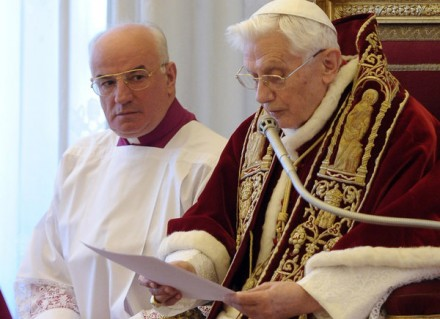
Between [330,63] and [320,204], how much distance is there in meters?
0.63

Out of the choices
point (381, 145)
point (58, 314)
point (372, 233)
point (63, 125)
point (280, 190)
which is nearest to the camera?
point (372, 233)

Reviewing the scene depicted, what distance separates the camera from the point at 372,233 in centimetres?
259

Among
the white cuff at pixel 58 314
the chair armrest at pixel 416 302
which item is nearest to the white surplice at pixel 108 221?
the white cuff at pixel 58 314

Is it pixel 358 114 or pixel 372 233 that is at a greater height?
pixel 358 114

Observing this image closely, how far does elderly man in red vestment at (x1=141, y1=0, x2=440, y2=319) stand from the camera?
2541 mm

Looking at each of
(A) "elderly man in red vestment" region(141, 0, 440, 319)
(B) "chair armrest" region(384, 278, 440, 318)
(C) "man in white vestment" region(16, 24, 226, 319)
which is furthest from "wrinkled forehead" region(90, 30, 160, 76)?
(B) "chair armrest" region(384, 278, 440, 318)

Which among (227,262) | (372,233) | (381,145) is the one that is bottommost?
(227,262)

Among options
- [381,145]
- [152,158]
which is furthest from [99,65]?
[381,145]

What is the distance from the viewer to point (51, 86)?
15.0 ft

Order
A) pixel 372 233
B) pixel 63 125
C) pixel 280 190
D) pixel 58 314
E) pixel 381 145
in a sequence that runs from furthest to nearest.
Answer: pixel 63 125, pixel 58 314, pixel 280 190, pixel 381 145, pixel 372 233

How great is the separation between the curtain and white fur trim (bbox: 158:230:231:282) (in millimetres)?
1532

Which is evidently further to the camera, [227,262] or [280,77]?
[227,262]

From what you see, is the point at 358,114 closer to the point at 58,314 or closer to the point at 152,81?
the point at 152,81

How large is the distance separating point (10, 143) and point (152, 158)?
1.24m
